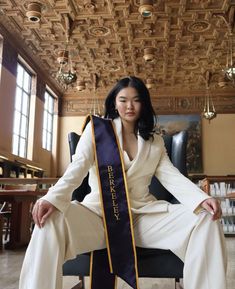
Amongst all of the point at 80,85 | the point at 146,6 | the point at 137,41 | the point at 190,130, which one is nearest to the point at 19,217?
the point at 146,6

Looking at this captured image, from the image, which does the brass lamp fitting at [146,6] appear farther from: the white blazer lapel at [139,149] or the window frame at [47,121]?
the window frame at [47,121]

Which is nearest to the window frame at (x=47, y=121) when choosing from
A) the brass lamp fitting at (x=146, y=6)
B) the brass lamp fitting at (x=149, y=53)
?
the brass lamp fitting at (x=149, y=53)

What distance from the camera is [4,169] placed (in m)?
10.8

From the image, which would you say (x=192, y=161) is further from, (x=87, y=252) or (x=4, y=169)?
(x=87, y=252)

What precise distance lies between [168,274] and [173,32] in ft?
32.6

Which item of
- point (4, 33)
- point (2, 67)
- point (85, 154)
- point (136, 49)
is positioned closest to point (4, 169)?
point (2, 67)

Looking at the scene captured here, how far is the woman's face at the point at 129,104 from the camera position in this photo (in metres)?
2.21

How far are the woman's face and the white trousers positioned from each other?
624 mm

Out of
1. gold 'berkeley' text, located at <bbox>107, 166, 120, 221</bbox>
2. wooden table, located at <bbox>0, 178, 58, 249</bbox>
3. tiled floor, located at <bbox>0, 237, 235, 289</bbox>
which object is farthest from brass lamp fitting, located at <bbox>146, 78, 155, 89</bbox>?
gold 'berkeley' text, located at <bbox>107, 166, 120, 221</bbox>

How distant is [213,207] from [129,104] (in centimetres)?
83

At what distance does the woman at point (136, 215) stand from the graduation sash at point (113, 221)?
0.04 m

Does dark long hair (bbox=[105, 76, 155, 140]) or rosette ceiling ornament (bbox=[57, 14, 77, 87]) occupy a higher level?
rosette ceiling ornament (bbox=[57, 14, 77, 87])

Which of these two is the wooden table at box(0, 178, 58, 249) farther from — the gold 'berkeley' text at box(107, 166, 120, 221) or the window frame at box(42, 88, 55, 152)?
the window frame at box(42, 88, 55, 152)

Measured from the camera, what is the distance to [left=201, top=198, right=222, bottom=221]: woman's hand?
1679mm
